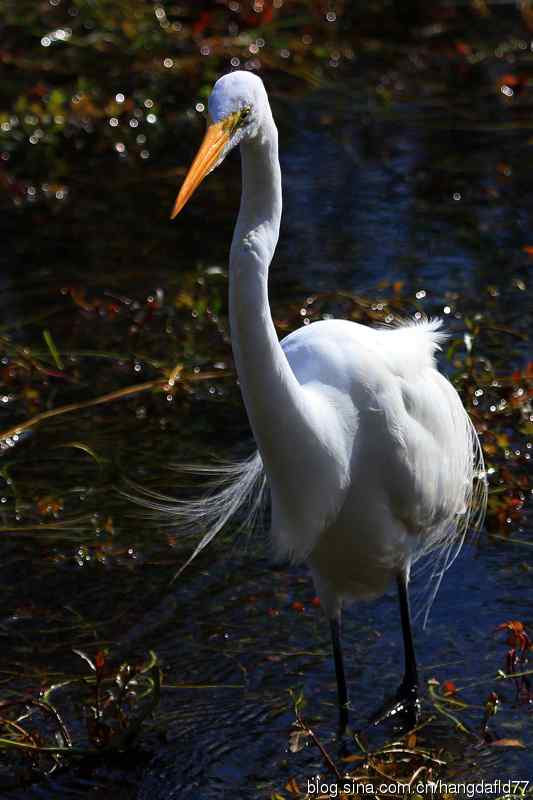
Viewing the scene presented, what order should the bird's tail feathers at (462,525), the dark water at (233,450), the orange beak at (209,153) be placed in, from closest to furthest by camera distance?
the orange beak at (209,153), the dark water at (233,450), the bird's tail feathers at (462,525)

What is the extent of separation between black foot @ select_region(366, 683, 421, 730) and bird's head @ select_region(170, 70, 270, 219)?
1.40m

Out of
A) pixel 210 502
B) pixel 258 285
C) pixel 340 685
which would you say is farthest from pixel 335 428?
pixel 210 502

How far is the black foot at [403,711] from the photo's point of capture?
310 centimetres

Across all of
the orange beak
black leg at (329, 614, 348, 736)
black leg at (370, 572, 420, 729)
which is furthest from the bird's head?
black leg at (370, 572, 420, 729)

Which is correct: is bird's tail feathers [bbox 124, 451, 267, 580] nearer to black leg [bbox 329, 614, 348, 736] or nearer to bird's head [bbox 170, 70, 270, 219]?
black leg [bbox 329, 614, 348, 736]

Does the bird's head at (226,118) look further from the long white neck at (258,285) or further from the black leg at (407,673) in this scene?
the black leg at (407,673)

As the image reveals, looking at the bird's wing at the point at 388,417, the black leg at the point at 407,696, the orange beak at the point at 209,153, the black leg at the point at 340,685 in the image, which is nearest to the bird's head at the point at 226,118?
the orange beak at the point at 209,153

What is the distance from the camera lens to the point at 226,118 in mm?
2197

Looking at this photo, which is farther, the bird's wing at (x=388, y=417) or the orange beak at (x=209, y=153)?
the bird's wing at (x=388, y=417)

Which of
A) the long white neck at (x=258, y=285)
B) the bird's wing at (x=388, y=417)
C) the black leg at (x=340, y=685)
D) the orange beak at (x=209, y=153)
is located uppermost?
the orange beak at (x=209, y=153)

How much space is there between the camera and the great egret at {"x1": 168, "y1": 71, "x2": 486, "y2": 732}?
7.52 feet

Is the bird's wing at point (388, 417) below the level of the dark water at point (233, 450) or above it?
above

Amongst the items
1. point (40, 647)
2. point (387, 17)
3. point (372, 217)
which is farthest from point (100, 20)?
point (40, 647)

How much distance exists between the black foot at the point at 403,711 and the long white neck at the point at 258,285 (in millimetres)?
943
